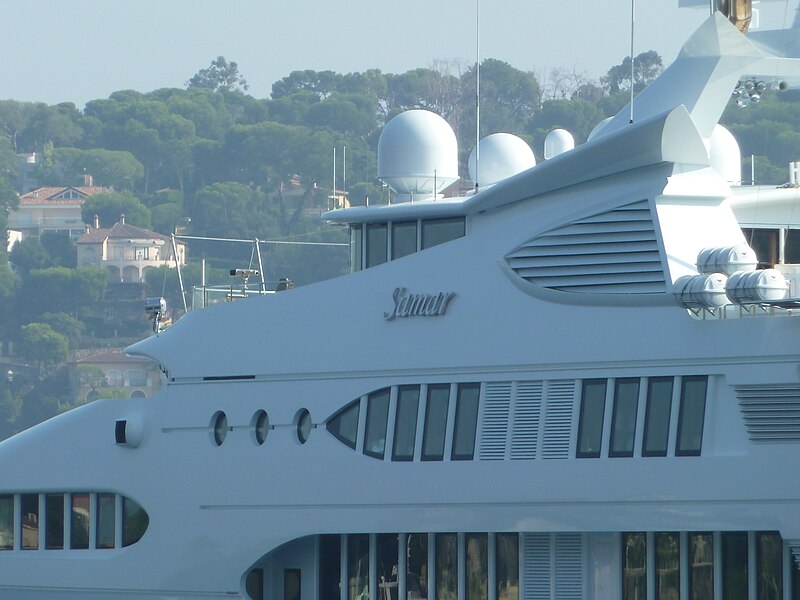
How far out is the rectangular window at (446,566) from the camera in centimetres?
1925

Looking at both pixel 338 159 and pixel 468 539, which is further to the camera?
pixel 338 159

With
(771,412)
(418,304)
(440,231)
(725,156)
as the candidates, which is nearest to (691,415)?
(771,412)

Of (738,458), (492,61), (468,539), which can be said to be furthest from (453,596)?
(492,61)

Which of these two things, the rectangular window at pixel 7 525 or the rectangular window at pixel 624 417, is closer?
the rectangular window at pixel 624 417

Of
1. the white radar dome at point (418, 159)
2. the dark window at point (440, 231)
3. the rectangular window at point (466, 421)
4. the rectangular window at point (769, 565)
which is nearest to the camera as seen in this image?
the rectangular window at point (769, 565)

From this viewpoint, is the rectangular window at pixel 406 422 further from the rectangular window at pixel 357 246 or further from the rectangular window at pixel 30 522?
the rectangular window at pixel 30 522

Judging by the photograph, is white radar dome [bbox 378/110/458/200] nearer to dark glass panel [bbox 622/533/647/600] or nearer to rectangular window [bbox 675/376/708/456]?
rectangular window [bbox 675/376/708/456]

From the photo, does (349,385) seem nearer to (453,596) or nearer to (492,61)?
(453,596)

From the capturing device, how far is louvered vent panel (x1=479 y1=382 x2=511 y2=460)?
18.7m

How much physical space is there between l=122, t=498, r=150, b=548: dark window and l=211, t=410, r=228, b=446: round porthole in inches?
59.3

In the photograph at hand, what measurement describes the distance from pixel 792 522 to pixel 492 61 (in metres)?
101

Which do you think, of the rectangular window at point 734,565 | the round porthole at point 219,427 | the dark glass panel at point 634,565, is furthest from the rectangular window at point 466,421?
the round porthole at point 219,427

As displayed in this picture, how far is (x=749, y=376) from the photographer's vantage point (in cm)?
1695

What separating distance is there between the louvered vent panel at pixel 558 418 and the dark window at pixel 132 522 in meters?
6.14
